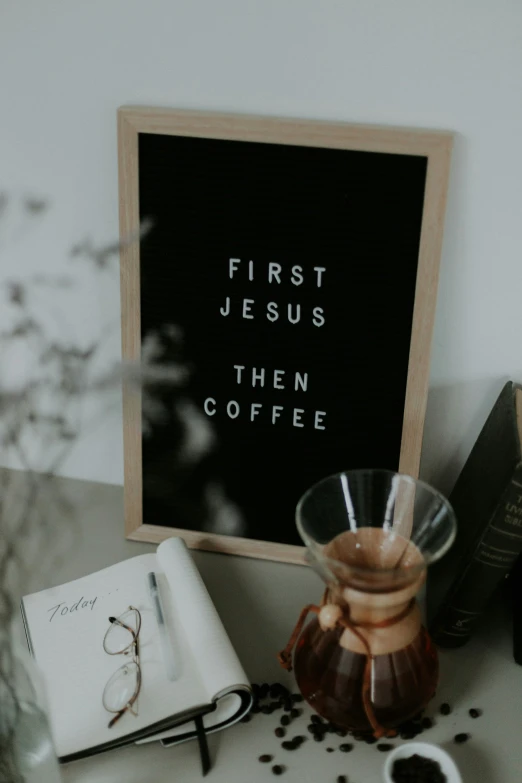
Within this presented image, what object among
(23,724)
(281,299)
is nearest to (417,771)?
(23,724)

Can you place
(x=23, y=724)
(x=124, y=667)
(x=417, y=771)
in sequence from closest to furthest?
1. (x=23, y=724)
2. (x=417, y=771)
3. (x=124, y=667)

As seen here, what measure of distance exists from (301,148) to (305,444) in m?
0.36

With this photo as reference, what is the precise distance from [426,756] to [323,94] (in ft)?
2.34

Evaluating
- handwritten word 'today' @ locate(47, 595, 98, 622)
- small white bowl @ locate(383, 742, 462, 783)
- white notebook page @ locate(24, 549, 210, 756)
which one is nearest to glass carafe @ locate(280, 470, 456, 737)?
small white bowl @ locate(383, 742, 462, 783)

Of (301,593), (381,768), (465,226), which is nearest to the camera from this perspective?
(381,768)

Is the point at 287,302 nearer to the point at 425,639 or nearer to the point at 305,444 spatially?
the point at 305,444

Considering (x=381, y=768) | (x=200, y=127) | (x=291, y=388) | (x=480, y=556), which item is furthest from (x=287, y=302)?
(x=381, y=768)

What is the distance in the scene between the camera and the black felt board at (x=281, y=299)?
0.96 metres

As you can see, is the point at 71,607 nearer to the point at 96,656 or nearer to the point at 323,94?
the point at 96,656

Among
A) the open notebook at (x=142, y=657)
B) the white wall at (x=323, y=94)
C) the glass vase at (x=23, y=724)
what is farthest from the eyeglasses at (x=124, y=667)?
the white wall at (x=323, y=94)

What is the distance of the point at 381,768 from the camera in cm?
88

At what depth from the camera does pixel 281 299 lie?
1030mm

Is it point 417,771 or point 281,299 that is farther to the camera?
point 281,299

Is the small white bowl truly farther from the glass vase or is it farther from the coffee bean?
the glass vase
